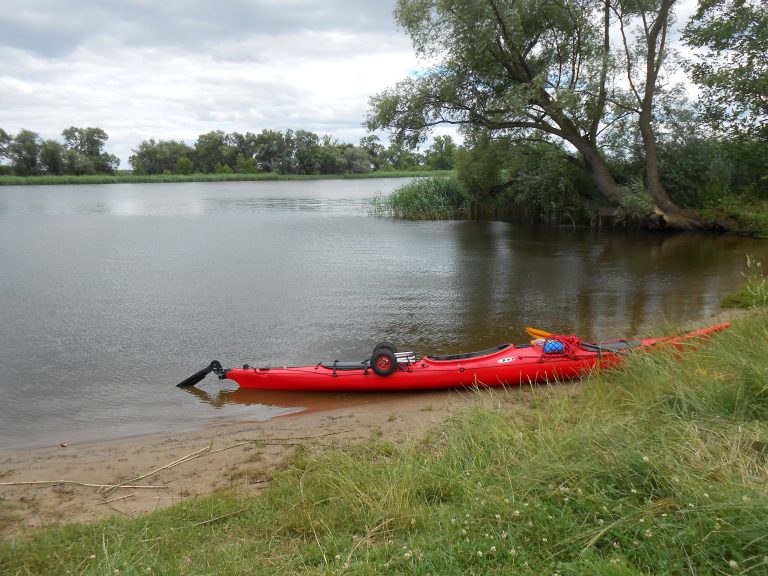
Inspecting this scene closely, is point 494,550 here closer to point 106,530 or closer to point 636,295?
point 106,530

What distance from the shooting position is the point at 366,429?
5.87 meters

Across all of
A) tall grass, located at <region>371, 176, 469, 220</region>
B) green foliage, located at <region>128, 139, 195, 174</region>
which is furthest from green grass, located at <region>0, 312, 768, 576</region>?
green foliage, located at <region>128, 139, 195, 174</region>

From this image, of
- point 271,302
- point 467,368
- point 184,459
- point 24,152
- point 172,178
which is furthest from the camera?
point 172,178

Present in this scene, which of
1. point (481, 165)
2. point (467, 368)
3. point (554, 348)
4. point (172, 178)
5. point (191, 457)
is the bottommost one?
point (191, 457)

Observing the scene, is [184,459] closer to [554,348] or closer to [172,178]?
[554,348]

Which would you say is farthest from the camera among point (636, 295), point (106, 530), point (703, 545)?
point (636, 295)

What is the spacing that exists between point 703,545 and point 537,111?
2016 cm

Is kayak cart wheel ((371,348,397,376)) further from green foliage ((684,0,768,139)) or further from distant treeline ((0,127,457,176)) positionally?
distant treeline ((0,127,457,176))

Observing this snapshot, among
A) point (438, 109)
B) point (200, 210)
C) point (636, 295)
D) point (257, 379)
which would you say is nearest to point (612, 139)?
point (438, 109)

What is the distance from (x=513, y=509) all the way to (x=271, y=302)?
992 centimetres

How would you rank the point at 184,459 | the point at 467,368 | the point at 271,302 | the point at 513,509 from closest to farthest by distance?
the point at 513,509 → the point at 184,459 → the point at 467,368 → the point at 271,302

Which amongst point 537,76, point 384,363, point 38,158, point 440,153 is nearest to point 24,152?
point 38,158

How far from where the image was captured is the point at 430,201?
28.9m

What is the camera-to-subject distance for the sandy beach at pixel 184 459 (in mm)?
4539
